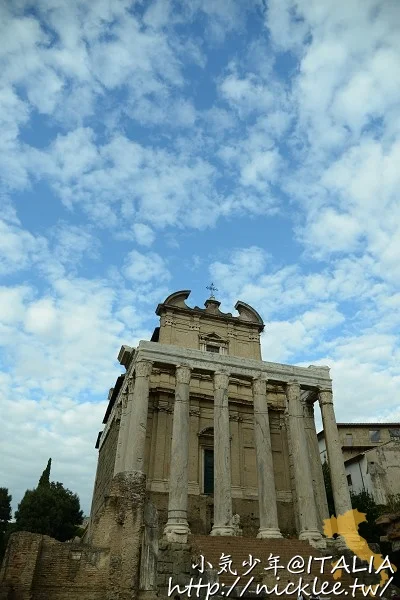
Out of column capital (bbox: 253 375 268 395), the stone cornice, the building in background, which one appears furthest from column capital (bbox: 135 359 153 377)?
the building in background

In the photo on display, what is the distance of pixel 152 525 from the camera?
422 inches

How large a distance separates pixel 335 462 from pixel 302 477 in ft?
6.41

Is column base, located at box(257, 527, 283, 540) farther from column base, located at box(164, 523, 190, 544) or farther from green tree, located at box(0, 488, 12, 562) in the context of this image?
green tree, located at box(0, 488, 12, 562)

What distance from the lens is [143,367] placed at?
20.4m

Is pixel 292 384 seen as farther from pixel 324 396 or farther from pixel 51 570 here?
pixel 51 570

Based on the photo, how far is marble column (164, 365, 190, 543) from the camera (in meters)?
17.0

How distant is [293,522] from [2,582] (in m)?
16.4

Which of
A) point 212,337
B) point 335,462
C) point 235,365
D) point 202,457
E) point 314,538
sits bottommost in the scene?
point 314,538

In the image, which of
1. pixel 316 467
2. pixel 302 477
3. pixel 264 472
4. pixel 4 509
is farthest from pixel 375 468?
pixel 4 509

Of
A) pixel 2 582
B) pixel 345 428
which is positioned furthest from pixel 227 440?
pixel 345 428

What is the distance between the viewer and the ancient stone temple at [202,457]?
10.5m

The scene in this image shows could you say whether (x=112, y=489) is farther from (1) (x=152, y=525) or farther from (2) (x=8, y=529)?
(2) (x=8, y=529)

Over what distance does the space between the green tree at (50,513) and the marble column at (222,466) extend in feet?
90.2

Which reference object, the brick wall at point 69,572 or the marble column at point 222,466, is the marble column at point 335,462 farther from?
the brick wall at point 69,572
